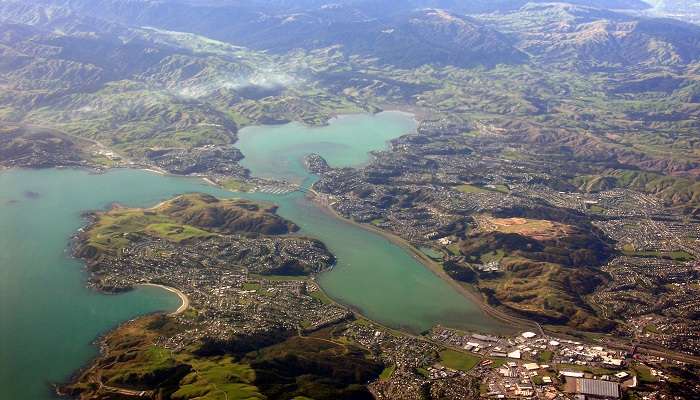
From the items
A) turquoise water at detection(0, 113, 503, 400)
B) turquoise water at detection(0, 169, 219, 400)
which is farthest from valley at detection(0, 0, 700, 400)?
turquoise water at detection(0, 169, 219, 400)

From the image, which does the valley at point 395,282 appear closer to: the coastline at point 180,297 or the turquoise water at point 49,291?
the coastline at point 180,297

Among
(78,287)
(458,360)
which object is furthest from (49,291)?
(458,360)

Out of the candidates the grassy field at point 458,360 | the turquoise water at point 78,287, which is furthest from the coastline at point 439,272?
the grassy field at point 458,360

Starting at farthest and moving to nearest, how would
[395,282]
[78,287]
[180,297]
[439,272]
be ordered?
[439,272], [395,282], [78,287], [180,297]

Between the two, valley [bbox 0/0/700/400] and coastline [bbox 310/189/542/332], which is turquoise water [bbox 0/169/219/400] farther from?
coastline [bbox 310/189/542/332]

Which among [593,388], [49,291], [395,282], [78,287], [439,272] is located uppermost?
[49,291]

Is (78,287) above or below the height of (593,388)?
above

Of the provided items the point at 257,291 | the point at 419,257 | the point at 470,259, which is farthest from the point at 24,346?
the point at 470,259

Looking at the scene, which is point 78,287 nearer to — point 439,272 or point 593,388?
point 439,272
